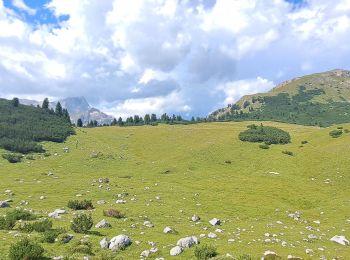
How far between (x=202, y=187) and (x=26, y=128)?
231 ft

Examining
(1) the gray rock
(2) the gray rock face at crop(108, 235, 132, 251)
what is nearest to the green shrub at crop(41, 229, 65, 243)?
(1) the gray rock

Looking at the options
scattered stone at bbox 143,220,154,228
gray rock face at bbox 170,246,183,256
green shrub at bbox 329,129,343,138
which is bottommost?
scattered stone at bbox 143,220,154,228

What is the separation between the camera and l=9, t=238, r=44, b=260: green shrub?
22922 millimetres

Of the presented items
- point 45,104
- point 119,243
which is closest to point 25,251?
point 119,243

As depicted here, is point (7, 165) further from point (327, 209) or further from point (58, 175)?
point (327, 209)

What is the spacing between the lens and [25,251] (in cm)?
2320

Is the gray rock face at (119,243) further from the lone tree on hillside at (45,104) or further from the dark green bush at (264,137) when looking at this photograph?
the lone tree on hillside at (45,104)

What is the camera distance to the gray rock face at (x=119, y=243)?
27.5 metres

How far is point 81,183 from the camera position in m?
59.4

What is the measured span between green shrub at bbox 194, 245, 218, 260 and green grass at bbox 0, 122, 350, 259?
0.98 metres

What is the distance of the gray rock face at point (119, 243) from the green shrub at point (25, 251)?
5132 mm

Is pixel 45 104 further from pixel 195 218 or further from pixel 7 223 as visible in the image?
pixel 7 223

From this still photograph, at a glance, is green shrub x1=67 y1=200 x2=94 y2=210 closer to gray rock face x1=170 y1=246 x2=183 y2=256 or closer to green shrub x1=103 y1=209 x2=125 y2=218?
green shrub x1=103 y1=209 x2=125 y2=218

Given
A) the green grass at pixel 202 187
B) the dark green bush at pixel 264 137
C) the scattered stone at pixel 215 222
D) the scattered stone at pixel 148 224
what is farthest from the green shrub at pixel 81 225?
the dark green bush at pixel 264 137
